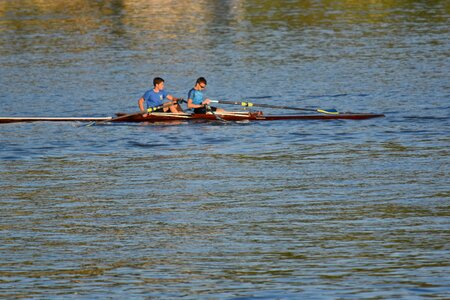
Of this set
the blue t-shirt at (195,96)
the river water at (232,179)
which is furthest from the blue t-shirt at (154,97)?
the river water at (232,179)

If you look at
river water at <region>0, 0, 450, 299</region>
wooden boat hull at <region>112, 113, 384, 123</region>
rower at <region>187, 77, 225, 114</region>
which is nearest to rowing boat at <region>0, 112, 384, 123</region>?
wooden boat hull at <region>112, 113, 384, 123</region>

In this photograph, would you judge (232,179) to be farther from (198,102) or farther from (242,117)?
(198,102)

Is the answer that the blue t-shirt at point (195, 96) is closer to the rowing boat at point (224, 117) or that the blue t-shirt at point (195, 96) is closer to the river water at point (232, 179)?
the rowing boat at point (224, 117)

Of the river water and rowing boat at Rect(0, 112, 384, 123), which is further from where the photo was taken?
rowing boat at Rect(0, 112, 384, 123)

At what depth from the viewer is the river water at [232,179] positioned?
15.2 metres

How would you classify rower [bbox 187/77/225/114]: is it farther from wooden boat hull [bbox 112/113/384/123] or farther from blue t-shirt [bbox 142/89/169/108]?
blue t-shirt [bbox 142/89/169/108]

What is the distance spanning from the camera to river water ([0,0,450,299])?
597 inches

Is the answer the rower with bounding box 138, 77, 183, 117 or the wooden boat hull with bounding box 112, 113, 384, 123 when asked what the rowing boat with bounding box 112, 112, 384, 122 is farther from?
the rower with bounding box 138, 77, 183, 117

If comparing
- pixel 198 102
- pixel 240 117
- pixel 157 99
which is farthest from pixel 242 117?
pixel 157 99

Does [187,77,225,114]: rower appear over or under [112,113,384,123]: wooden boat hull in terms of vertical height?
over

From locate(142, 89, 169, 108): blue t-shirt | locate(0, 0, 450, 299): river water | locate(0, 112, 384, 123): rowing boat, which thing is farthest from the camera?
locate(142, 89, 169, 108): blue t-shirt

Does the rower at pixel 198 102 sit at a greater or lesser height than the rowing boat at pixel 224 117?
greater

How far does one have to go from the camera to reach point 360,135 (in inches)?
1103

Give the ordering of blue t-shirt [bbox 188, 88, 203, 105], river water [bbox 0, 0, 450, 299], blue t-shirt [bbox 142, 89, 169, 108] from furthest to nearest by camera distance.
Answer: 1. blue t-shirt [bbox 142, 89, 169, 108]
2. blue t-shirt [bbox 188, 88, 203, 105]
3. river water [bbox 0, 0, 450, 299]
